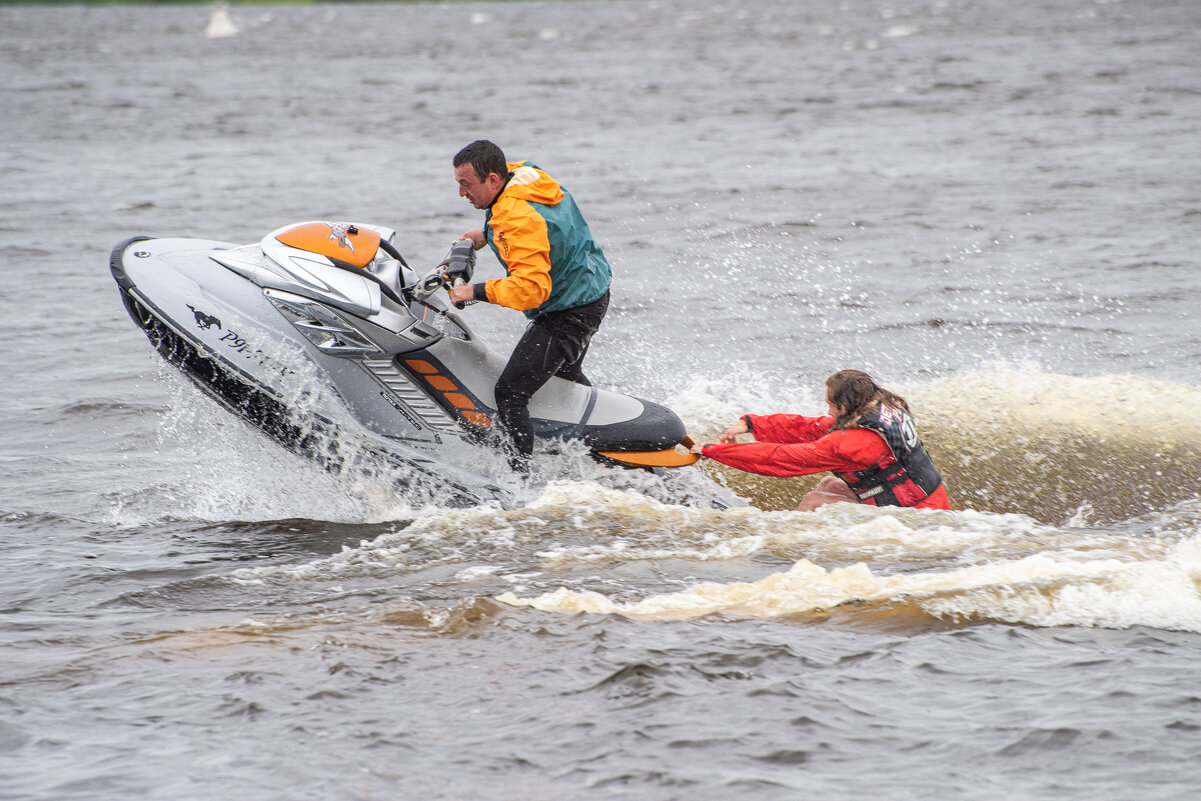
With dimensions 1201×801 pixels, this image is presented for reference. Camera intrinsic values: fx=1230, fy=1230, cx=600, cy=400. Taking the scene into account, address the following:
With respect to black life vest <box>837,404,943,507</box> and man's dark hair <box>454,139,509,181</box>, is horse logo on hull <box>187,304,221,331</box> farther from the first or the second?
black life vest <box>837,404,943,507</box>

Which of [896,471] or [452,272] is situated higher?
[452,272]

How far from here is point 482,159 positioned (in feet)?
17.7

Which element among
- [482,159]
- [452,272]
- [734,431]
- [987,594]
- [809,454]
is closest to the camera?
[987,594]

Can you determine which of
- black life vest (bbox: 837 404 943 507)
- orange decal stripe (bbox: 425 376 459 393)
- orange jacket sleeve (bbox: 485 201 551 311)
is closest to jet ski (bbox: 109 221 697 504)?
orange decal stripe (bbox: 425 376 459 393)

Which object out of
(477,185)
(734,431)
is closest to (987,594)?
(734,431)

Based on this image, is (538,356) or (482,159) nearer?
(482,159)

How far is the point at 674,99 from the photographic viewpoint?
28.0 meters

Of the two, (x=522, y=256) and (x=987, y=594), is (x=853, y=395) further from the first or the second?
(x=522, y=256)

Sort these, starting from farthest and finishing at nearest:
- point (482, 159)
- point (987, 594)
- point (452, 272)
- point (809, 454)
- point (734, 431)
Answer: point (734, 431) < point (809, 454) < point (452, 272) < point (482, 159) < point (987, 594)

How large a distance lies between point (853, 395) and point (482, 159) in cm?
203

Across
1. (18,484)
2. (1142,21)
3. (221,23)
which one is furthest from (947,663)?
(221,23)

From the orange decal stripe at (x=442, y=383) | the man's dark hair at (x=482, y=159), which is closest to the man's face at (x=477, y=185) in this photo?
the man's dark hair at (x=482, y=159)

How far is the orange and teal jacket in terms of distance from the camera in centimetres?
547

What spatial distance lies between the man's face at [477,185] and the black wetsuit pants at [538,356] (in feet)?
2.10
